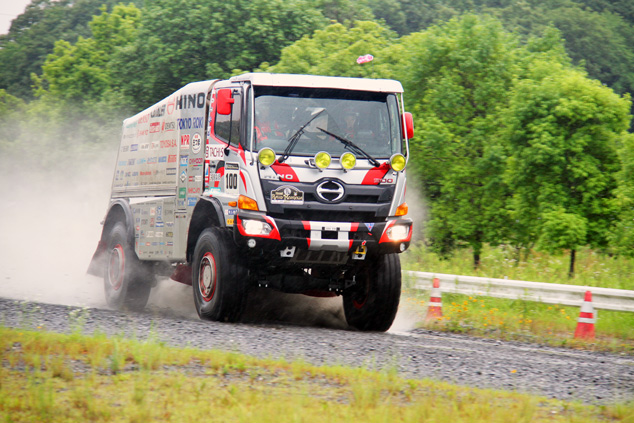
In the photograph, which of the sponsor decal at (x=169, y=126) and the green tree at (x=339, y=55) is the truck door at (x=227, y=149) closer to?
the sponsor decal at (x=169, y=126)

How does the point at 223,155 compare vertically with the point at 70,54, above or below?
below

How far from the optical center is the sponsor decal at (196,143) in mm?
10750

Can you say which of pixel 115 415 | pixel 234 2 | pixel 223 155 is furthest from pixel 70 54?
pixel 115 415

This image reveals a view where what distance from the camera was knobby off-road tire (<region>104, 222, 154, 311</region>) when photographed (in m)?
12.7

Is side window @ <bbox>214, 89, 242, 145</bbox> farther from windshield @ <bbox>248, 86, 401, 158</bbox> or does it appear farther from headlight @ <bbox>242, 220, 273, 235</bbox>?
headlight @ <bbox>242, 220, 273, 235</bbox>

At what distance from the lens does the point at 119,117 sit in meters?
39.7

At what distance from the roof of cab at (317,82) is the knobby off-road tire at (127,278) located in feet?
13.0

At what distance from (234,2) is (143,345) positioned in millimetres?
32985

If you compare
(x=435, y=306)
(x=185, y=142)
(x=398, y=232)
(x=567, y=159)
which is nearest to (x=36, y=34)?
(x=567, y=159)

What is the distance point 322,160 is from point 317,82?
1.08 m

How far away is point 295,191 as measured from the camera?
372 inches

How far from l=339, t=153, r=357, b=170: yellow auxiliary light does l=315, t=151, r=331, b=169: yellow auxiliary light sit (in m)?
0.18

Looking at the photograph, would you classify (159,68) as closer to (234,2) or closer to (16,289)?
(234,2)

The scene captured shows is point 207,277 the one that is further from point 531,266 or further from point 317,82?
point 531,266
